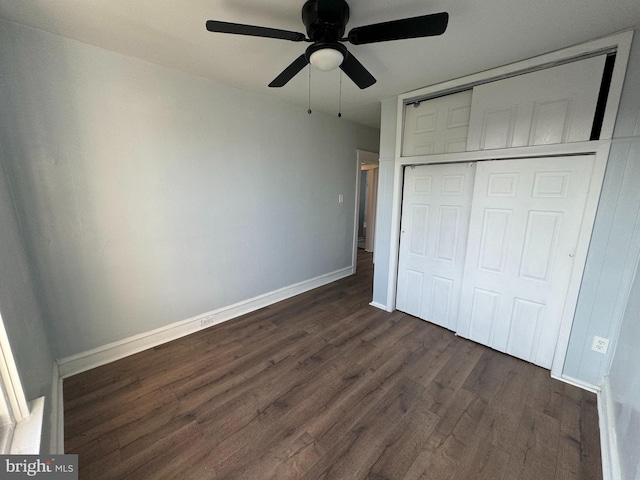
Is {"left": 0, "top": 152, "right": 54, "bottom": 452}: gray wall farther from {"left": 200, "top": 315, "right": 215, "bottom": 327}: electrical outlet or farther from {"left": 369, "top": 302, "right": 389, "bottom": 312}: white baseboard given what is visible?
{"left": 369, "top": 302, "right": 389, "bottom": 312}: white baseboard

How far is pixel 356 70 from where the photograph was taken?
1.55 meters

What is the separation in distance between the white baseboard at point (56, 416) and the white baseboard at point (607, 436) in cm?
276

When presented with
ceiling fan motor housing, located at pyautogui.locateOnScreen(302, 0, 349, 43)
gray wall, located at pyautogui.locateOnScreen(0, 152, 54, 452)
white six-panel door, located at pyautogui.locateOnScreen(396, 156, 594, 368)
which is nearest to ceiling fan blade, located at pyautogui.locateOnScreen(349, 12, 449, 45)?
ceiling fan motor housing, located at pyautogui.locateOnScreen(302, 0, 349, 43)

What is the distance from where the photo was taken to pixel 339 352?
2299mm

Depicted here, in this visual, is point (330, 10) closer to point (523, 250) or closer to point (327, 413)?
point (523, 250)

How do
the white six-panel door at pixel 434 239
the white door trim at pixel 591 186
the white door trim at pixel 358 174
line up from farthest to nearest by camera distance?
the white door trim at pixel 358 174, the white six-panel door at pixel 434 239, the white door trim at pixel 591 186

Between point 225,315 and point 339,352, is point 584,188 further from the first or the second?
point 225,315

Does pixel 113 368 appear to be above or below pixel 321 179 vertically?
below

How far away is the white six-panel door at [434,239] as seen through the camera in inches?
98.1

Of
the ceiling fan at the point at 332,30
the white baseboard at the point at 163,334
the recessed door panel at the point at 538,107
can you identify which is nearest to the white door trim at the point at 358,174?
the white baseboard at the point at 163,334

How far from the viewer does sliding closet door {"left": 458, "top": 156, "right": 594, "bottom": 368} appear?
191 centimetres

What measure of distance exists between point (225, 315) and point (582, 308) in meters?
3.15

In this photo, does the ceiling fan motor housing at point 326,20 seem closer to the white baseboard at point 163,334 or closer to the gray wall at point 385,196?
the gray wall at point 385,196

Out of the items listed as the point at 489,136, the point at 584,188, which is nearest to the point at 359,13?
the point at 489,136
